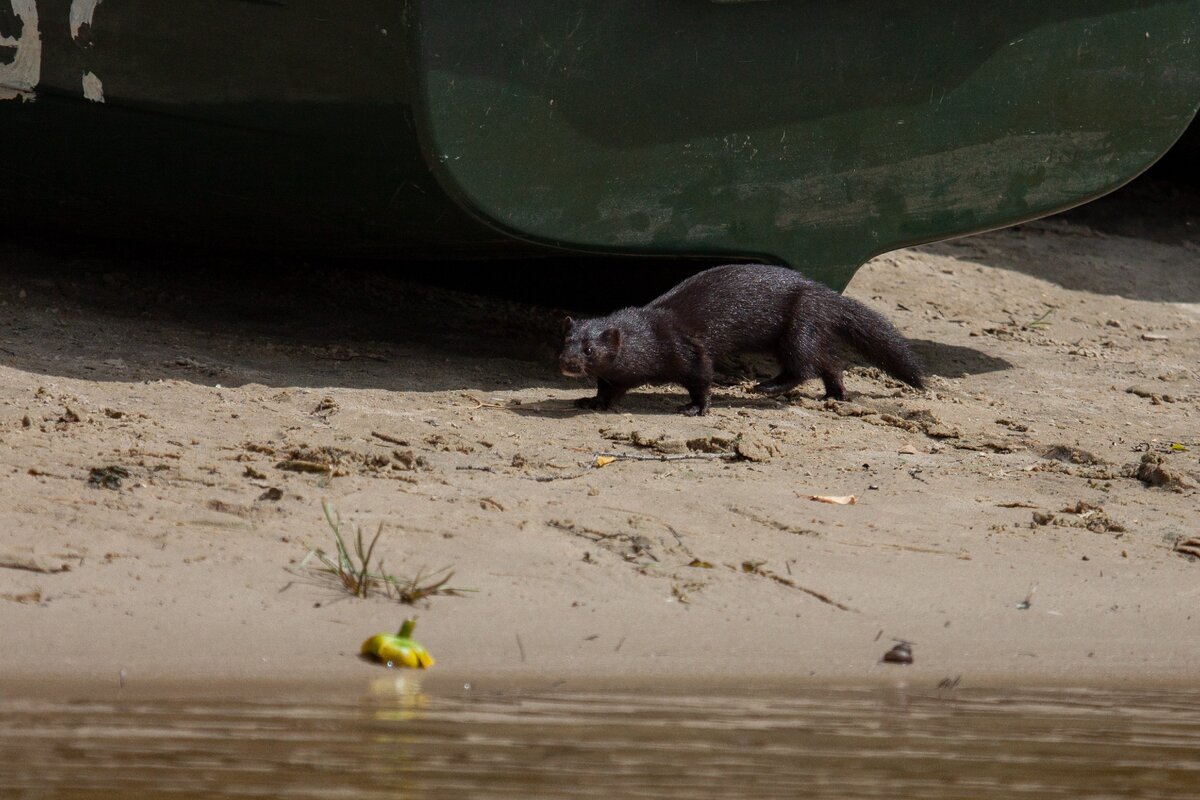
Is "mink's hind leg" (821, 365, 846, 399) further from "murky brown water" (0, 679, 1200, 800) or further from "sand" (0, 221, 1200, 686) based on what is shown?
"murky brown water" (0, 679, 1200, 800)

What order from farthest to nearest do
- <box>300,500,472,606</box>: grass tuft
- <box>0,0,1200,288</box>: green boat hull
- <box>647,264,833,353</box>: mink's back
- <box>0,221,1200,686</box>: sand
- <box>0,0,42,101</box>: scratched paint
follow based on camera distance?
<box>647,264,833,353</box>: mink's back
<box>0,0,42,101</box>: scratched paint
<box>0,0,1200,288</box>: green boat hull
<box>300,500,472,606</box>: grass tuft
<box>0,221,1200,686</box>: sand

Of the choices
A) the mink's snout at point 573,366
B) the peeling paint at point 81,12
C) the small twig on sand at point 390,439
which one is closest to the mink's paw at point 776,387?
the mink's snout at point 573,366

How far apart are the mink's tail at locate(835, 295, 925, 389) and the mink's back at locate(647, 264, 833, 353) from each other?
21 cm

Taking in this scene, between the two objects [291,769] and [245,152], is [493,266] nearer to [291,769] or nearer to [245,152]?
[245,152]

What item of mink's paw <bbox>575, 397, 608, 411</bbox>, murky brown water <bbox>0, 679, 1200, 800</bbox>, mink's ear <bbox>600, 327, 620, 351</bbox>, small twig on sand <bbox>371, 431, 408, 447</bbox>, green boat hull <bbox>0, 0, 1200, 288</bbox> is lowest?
murky brown water <bbox>0, 679, 1200, 800</bbox>

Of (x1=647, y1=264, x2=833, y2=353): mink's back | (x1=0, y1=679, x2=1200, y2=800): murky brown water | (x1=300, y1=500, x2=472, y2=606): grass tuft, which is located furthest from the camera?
(x1=647, y1=264, x2=833, y2=353): mink's back

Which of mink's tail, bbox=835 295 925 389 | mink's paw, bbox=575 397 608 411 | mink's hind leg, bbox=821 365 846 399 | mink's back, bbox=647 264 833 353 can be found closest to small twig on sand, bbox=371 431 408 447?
mink's paw, bbox=575 397 608 411

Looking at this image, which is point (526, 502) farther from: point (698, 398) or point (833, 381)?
point (833, 381)

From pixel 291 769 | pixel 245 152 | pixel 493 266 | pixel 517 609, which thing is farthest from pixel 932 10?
pixel 291 769

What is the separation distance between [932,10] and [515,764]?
433cm

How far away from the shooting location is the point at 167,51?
5465mm

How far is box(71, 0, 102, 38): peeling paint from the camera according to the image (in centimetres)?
543

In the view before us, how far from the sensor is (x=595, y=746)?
9.96 ft

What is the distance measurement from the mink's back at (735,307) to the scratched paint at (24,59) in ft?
7.80
